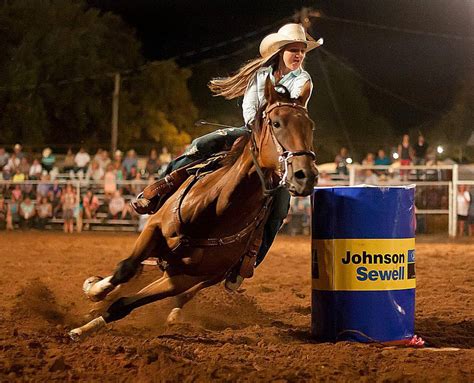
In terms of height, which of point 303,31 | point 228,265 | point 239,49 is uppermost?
point 239,49

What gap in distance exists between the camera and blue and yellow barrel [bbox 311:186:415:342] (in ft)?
17.6

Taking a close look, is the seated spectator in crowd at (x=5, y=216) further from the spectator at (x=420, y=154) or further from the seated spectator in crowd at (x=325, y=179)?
the spectator at (x=420, y=154)

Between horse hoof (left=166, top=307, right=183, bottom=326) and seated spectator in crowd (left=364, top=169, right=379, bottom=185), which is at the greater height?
seated spectator in crowd (left=364, top=169, right=379, bottom=185)

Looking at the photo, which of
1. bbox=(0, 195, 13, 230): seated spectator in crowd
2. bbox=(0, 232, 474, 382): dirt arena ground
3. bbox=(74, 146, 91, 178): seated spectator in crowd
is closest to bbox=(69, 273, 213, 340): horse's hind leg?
bbox=(0, 232, 474, 382): dirt arena ground

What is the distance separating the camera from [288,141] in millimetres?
4703

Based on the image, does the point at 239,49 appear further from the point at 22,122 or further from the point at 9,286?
the point at 9,286

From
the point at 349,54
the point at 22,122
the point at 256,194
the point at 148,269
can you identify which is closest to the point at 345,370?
the point at 256,194

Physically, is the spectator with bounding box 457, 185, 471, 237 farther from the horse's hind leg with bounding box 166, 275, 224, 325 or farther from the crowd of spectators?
the horse's hind leg with bounding box 166, 275, 224, 325

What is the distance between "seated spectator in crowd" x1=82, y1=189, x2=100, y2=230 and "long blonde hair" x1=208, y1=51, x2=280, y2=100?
13835mm

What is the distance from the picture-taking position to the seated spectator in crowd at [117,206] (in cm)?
1923

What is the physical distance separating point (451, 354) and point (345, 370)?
3.60 feet

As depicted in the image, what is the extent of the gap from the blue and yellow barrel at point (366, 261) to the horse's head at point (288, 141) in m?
0.73

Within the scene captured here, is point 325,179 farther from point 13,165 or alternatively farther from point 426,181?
point 13,165

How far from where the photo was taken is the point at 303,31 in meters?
5.57
